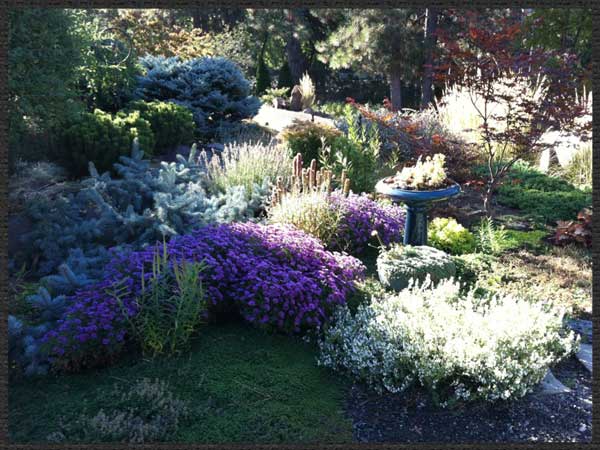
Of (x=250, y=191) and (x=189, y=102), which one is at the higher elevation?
(x=189, y=102)

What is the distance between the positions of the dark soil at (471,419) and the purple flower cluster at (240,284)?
832mm

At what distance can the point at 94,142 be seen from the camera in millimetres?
7762

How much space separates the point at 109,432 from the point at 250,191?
4.32 meters

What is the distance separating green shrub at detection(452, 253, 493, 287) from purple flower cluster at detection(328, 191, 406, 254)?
2.30 feet

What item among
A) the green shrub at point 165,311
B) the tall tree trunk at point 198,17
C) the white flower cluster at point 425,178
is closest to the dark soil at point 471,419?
the green shrub at point 165,311

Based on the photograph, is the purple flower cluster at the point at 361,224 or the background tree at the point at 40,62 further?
the purple flower cluster at the point at 361,224

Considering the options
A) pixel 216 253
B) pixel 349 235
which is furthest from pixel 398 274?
pixel 216 253

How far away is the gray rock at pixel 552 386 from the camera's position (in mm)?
3637

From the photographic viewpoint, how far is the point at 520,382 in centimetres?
352

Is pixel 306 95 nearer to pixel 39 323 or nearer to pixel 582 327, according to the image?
pixel 582 327

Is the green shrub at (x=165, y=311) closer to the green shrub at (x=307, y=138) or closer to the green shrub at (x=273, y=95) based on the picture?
the green shrub at (x=307, y=138)

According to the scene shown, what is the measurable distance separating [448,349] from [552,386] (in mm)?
723

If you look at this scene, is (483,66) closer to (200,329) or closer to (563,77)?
(563,77)

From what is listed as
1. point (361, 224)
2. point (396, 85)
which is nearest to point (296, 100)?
point (396, 85)
